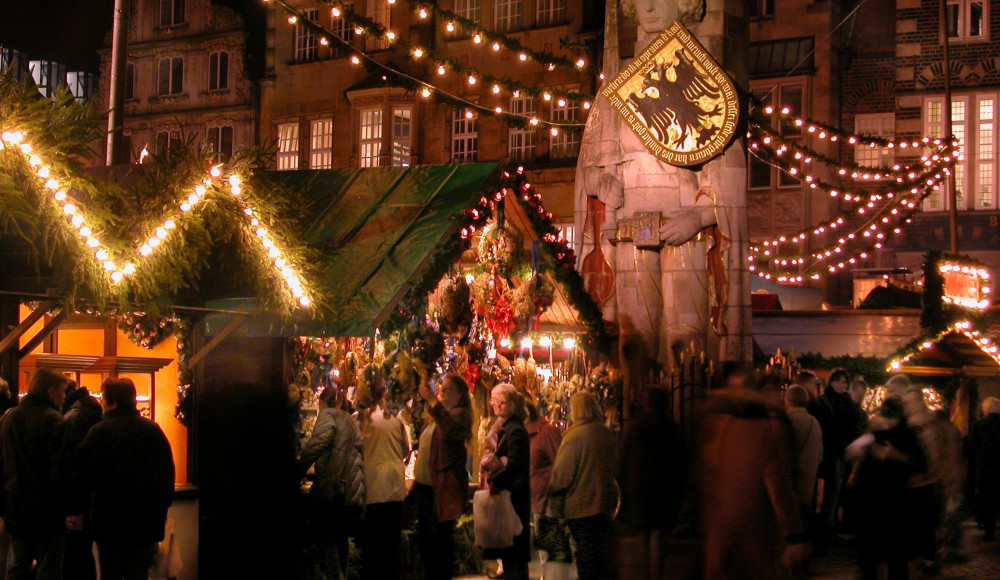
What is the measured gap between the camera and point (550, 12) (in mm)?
27844

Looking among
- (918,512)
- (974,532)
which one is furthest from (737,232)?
(918,512)

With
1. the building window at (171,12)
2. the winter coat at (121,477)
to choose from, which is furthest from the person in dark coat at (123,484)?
the building window at (171,12)

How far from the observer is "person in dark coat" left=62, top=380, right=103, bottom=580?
25.8ft

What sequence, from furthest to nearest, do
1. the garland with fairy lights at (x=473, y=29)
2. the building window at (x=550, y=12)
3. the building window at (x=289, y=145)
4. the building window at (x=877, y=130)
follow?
the building window at (x=289, y=145), the building window at (x=550, y=12), the building window at (x=877, y=130), the garland with fairy lights at (x=473, y=29)

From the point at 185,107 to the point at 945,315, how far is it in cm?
2292

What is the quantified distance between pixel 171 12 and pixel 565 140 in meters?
12.9

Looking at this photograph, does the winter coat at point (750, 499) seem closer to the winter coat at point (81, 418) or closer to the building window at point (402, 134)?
the winter coat at point (81, 418)

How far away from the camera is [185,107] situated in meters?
31.8

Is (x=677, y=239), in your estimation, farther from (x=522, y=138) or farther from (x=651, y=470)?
(x=522, y=138)

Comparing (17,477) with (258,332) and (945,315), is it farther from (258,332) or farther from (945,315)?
(945,315)

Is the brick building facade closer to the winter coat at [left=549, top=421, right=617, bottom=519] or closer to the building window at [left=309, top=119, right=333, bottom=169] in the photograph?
the building window at [left=309, top=119, right=333, bottom=169]

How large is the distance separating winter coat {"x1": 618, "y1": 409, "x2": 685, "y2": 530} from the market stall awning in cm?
210

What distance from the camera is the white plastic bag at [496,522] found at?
8.47m

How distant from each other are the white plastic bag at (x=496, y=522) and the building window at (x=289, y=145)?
23.4 metres
